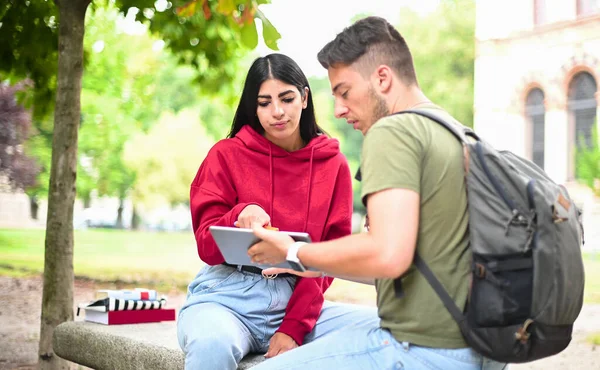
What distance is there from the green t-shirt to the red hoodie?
89 cm

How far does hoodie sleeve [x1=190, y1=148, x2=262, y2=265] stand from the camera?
2535mm

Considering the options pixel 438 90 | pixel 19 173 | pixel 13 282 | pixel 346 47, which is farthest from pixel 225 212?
pixel 438 90

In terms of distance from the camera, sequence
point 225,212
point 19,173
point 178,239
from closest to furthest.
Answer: point 225,212 < point 19,173 < point 178,239

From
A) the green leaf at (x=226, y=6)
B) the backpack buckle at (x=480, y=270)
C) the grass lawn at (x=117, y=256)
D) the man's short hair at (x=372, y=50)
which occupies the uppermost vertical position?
the green leaf at (x=226, y=6)

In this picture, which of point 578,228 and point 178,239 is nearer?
point 578,228

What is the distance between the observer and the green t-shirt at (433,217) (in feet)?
5.66

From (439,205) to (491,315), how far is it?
260mm

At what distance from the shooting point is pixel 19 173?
14625 millimetres

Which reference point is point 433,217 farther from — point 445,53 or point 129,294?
point 445,53

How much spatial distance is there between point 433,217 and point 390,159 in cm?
17

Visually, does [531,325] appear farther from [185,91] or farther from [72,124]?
[185,91]

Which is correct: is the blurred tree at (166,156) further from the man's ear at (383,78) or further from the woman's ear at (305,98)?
the man's ear at (383,78)

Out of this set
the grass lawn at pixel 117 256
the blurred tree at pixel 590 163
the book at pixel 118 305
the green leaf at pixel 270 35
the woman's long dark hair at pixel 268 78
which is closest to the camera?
the woman's long dark hair at pixel 268 78

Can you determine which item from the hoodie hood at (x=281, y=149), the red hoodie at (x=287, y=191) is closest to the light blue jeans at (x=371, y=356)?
the red hoodie at (x=287, y=191)
